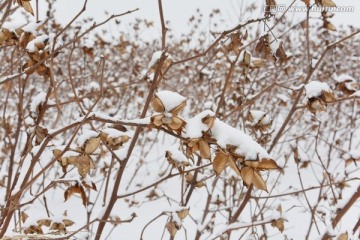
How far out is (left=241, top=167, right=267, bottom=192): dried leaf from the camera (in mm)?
791

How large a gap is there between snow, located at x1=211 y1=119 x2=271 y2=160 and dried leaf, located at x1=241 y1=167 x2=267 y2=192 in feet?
0.12

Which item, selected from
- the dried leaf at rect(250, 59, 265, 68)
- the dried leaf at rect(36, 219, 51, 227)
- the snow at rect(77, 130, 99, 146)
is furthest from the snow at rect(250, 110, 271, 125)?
the dried leaf at rect(36, 219, 51, 227)

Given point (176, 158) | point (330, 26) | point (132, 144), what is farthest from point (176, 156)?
point (330, 26)

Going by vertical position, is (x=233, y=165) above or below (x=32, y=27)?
below

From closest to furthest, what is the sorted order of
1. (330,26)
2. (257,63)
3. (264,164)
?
(264,164)
(257,63)
(330,26)

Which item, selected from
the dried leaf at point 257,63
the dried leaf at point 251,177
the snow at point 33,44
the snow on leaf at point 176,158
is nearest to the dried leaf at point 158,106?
the dried leaf at point 251,177

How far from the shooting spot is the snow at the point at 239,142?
0.77 meters

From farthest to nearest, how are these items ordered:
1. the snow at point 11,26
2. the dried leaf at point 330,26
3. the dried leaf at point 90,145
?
the dried leaf at point 330,26 < the snow at point 11,26 < the dried leaf at point 90,145

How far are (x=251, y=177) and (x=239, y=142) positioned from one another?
76 millimetres

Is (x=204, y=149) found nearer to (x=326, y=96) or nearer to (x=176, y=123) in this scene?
(x=176, y=123)

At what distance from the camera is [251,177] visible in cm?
80

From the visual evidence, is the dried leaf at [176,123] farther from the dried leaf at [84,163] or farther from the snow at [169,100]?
the dried leaf at [84,163]

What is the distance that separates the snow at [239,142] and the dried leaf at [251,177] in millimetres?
36

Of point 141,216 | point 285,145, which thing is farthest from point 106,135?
point 285,145
